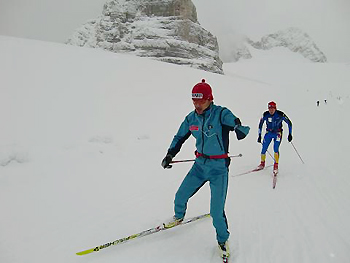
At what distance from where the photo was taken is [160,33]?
195 ft

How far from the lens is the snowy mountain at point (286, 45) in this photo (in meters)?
154

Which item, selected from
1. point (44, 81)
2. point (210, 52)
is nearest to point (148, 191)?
point (44, 81)

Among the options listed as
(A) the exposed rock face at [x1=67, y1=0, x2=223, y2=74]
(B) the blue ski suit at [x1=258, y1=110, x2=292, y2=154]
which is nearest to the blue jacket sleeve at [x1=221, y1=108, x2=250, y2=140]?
(B) the blue ski suit at [x1=258, y1=110, x2=292, y2=154]

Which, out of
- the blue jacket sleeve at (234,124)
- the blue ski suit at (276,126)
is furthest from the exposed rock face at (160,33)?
the blue jacket sleeve at (234,124)

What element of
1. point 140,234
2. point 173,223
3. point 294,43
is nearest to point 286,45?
point 294,43

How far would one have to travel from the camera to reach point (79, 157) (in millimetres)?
7086

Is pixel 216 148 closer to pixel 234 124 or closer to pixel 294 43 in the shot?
pixel 234 124

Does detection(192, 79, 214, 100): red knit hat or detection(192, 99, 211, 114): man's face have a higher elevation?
detection(192, 79, 214, 100): red knit hat

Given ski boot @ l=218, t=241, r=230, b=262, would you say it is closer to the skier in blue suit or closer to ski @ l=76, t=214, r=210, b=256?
the skier in blue suit

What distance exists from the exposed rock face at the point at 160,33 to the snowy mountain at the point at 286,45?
310ft

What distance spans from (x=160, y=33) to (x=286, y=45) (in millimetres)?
141612

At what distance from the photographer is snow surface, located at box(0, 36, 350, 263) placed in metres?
3.67

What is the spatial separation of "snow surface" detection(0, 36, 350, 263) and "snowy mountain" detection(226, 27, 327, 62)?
507ft

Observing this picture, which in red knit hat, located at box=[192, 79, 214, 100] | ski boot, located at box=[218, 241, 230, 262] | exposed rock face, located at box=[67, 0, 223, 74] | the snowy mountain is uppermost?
the snowy mountain
